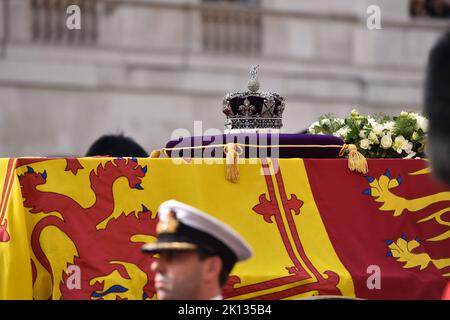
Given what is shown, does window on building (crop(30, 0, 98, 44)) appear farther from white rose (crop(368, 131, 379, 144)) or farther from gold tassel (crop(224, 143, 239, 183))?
gold tassel (crop(224, 143, 239, 183))

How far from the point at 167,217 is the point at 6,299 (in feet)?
3.90

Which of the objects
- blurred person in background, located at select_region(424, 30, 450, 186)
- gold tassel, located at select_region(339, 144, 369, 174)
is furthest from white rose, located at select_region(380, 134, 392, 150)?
blurred person in background, located at select_region(424, 30, 450, 186)

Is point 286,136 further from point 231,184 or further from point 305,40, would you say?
point 305,40

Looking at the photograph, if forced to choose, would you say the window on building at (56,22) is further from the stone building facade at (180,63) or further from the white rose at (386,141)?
the white rose at (386,141)

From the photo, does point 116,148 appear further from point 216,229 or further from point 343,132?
point 216,229

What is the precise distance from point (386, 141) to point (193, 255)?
262cm

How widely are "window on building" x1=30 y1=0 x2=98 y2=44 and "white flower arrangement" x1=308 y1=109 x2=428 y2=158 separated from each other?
946cm

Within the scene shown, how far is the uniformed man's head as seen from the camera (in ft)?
15.0

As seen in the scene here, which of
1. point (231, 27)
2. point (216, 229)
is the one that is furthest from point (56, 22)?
point (216, 229)

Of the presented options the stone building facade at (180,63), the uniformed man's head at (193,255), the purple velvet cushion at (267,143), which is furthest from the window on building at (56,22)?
the uniformed man's head at (193,255)

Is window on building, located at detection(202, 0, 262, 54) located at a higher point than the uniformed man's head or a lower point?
higher

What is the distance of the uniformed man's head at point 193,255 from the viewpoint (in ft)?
15.0

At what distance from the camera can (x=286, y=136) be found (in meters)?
6.46

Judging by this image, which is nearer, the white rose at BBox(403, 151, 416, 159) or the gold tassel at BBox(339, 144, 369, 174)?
the gold tassel at BBox(339, 144, 369, 174)
